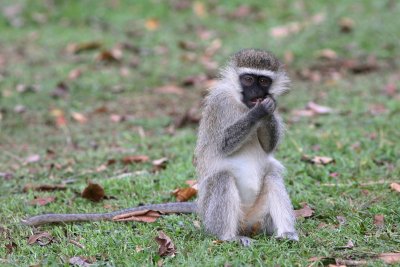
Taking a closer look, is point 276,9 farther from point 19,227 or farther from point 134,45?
point 19,227

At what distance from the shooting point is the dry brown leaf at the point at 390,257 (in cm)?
432

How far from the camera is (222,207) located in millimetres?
4910

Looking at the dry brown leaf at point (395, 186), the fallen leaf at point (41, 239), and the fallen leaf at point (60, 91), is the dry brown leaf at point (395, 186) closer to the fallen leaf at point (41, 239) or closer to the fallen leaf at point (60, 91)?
the fallen leaf at point (41, 239)

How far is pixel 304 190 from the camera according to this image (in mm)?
6164

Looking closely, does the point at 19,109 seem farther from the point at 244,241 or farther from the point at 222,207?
the point at 244,241

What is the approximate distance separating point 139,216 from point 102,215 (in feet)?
0.94

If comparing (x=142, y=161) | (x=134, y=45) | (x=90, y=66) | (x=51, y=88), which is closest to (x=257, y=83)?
(x=142, y=161)

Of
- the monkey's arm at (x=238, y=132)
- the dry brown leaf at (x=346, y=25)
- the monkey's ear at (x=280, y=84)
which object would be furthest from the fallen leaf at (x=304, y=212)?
the dry brown leaf at (x=346, y=25)

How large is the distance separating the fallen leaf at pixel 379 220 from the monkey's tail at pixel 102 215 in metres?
1.41

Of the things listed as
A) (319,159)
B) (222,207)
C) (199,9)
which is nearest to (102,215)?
(222,207)

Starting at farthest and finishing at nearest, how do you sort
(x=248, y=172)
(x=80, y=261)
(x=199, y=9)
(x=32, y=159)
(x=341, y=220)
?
(x=199, y=9), (x=32, y=159), (x=341, y=220), (x=248, y=172), (x=80, y=261)

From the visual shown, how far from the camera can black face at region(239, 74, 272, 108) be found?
198 inches

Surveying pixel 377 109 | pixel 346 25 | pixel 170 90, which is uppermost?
pixel 346 25

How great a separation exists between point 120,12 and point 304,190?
901 cm
